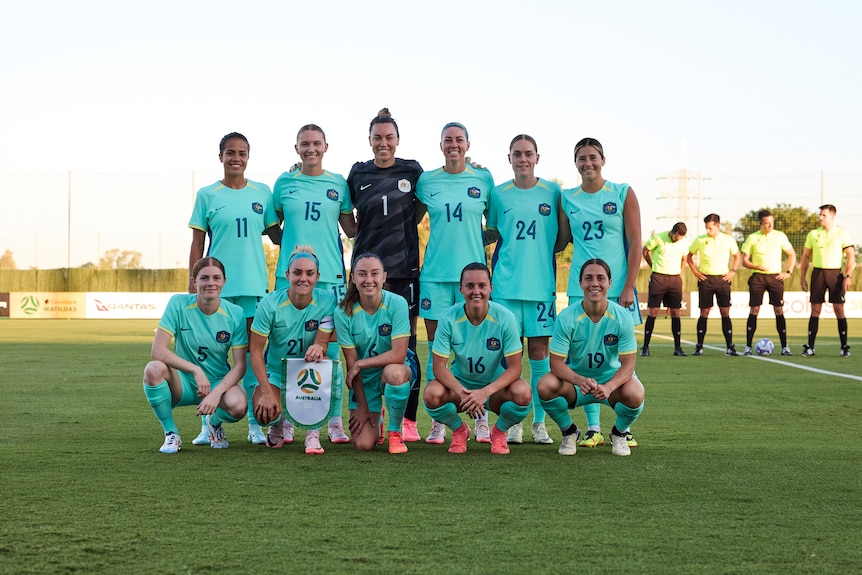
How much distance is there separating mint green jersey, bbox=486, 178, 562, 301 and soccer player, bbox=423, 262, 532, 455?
0.52 meters

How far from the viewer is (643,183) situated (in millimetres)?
30594

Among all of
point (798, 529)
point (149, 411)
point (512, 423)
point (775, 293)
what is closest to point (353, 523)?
point (798, 529)

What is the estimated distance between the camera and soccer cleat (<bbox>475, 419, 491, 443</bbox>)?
5.50 m

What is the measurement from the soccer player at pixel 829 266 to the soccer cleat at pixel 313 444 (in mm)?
8933

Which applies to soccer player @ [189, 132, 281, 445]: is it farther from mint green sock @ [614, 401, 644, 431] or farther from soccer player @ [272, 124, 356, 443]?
mint green sock @ [614, 401, 644, 431]

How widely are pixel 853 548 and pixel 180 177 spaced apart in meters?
29.8

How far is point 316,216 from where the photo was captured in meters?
5.63

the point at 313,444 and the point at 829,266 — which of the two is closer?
the point at 313,444

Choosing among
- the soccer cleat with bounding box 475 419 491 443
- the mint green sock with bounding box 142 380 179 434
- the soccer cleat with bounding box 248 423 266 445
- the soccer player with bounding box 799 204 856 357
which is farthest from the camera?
the soccer player with bounding box 799 204 856 357

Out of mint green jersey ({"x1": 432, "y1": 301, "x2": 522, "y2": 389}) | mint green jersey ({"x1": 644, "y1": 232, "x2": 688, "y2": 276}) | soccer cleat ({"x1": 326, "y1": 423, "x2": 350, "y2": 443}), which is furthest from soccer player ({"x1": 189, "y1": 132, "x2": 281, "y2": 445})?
mint green jersey ({"x1": 644, "y1": 232, "x2": 688, "y2": 276})

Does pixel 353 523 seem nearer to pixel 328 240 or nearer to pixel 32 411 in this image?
pixel 328 240

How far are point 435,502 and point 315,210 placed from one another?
2443 mm

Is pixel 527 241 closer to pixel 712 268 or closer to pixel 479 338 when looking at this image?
pixel 479 338

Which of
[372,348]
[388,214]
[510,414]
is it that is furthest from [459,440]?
[388,214]
